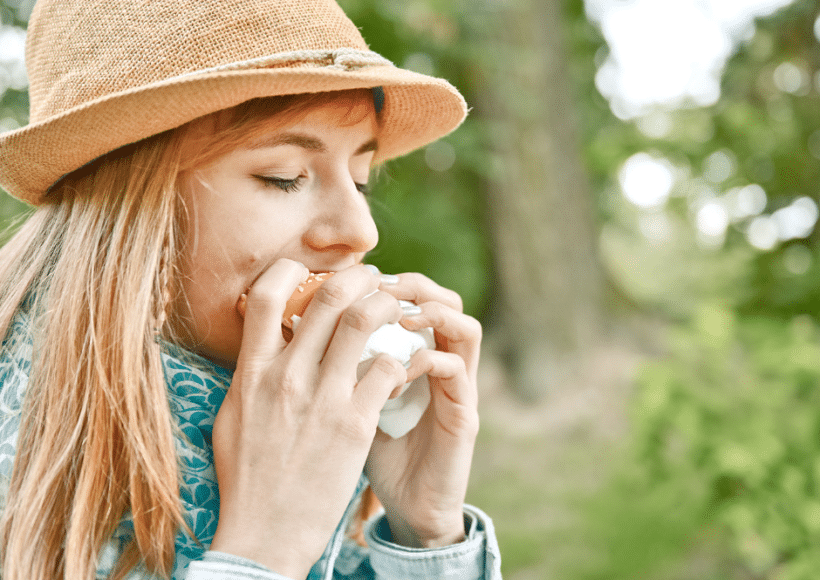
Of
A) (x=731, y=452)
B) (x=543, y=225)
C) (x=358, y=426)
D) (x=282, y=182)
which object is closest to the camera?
(x=358, y=426)

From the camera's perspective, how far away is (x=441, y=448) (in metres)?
1.55

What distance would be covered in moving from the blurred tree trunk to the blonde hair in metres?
4.99

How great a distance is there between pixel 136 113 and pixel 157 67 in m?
0.10

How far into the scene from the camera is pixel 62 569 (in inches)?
45.4

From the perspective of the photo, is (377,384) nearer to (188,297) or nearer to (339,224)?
(339,224)

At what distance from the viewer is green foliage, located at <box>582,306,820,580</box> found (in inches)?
125

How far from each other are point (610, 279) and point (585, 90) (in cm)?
264

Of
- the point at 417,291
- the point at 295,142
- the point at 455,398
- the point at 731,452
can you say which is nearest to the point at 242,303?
the point at 295,142

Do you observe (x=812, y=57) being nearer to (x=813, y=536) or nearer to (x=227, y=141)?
(x=813, y=536)

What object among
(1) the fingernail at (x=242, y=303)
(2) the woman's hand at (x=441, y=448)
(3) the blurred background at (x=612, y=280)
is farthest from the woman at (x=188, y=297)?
(3) the blurred background at (x=612, y=280)

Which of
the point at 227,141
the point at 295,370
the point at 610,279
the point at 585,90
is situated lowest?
the point at 610,279

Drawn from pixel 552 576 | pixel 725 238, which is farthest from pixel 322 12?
pixel 725 238

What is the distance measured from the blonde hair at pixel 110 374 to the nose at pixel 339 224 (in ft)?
0.65

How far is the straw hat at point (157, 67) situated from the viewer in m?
1.13
